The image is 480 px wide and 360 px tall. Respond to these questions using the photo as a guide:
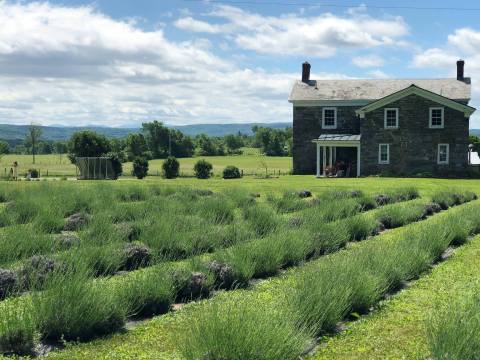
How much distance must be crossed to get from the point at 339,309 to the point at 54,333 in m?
2.82

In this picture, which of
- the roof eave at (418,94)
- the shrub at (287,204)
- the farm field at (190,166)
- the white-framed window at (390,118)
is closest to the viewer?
the shrub at (287,204)

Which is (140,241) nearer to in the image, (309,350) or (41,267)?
(41,267)

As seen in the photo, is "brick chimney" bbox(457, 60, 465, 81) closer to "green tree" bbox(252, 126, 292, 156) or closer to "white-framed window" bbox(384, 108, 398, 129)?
"white-framed window" bbox(384, 108, 398, 129)

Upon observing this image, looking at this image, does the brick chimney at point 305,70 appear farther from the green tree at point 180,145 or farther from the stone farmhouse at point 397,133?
the green tree at point 180,145

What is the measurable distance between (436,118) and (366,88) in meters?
6.64

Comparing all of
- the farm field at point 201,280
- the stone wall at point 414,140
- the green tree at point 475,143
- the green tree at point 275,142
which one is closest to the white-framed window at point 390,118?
the stone wall at point 414,140

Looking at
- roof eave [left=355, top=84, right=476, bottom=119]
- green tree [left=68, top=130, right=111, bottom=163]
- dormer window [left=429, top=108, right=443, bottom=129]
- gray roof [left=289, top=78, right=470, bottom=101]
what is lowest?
green tree [left=68, top=130, right=111, bottom=163]

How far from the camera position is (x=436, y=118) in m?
36.6

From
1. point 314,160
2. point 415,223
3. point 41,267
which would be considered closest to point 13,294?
point 41,267

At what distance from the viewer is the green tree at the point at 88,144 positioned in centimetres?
6372

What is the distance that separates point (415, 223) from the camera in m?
14.5

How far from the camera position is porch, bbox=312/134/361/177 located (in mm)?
37812

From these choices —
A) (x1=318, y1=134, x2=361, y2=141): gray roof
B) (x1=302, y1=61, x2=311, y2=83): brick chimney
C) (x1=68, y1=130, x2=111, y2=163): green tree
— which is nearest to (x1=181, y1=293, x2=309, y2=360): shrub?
(x1=318, y1=134, x2=361, y2=141): gray roof

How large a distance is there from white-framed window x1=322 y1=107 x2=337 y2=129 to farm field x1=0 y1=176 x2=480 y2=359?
27.1m
